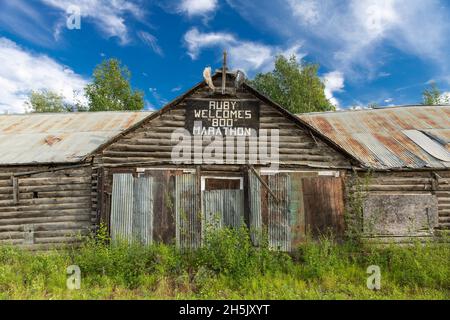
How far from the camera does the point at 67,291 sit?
6188 millimetres

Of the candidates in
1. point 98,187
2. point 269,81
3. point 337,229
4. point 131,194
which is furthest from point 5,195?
point 269,81

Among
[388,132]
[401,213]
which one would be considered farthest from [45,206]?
[388,132]

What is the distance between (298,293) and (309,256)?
1.64 metres

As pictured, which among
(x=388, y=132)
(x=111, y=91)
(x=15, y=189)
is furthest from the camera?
(x=111, y=91)

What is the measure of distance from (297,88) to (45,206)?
2449cm

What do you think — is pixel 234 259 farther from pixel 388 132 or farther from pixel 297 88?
pixel 297 88

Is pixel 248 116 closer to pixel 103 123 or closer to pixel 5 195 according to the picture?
pixel 103 123

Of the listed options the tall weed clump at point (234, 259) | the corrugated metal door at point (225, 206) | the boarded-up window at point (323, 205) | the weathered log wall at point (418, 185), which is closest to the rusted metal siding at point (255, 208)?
the corrugated metal door at point (225, 206)

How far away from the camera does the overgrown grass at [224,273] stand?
609 centimetres

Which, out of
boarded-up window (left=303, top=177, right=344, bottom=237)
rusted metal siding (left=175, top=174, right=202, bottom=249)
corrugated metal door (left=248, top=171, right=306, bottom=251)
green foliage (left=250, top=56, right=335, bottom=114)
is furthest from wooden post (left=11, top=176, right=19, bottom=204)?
green foliage (left=250, top=56, right=335, bottom=114)

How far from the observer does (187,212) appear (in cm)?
860

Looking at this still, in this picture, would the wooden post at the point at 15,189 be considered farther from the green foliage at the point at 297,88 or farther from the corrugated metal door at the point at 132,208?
the green foliage at the point at 297,88

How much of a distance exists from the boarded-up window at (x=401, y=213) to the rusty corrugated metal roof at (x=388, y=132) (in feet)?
3.68

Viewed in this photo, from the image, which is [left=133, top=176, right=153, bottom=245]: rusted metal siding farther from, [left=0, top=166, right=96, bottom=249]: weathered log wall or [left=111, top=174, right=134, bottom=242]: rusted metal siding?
[left=0, top=166, right=96, bottom=249]: weathered log wall
